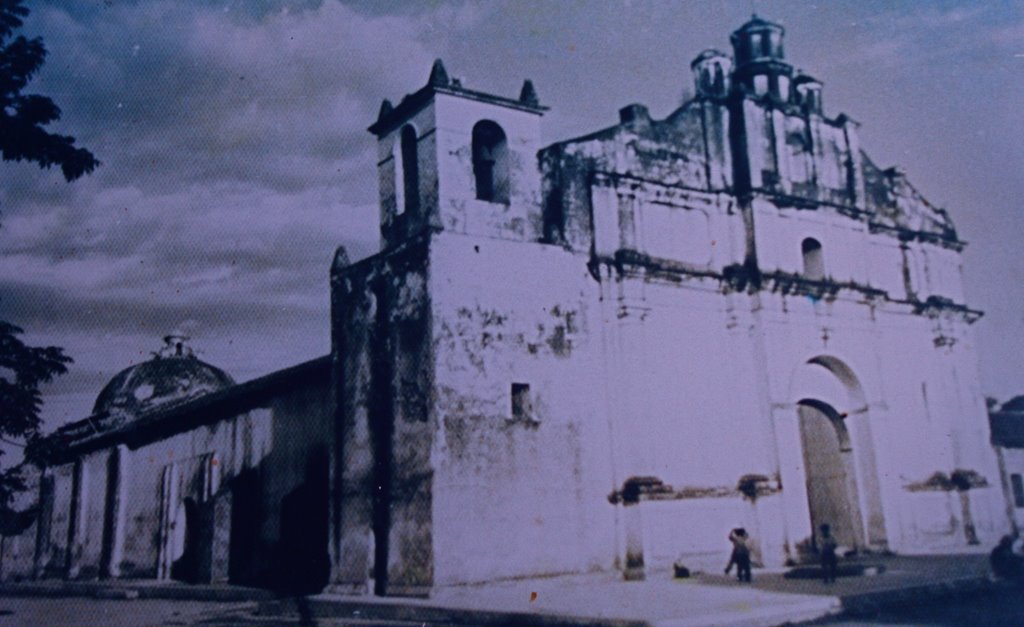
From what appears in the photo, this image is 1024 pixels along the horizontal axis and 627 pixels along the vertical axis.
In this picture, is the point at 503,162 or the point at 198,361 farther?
the point at 198,361

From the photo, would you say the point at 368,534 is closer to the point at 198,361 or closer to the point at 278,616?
the point at 278,616

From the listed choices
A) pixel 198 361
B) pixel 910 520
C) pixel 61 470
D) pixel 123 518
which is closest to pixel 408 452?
pixel 910 520

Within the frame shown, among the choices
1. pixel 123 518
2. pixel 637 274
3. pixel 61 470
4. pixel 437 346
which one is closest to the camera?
pixel 437 346

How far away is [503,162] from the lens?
13.5 meters

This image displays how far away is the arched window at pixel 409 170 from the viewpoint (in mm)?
13469

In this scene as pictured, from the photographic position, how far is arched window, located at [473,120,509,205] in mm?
13469

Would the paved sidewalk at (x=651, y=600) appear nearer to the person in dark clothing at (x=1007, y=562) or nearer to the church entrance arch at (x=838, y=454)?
the person in dark clothing at (x=1007, y=562)

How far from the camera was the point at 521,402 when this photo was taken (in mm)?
12609

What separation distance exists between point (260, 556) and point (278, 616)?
16.9ft

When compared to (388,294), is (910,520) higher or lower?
lower

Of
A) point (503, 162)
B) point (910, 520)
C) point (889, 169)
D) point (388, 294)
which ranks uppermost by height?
point (889, 169)

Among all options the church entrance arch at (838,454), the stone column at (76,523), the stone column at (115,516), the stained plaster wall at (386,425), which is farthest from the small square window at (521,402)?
the stone column at (76,523)

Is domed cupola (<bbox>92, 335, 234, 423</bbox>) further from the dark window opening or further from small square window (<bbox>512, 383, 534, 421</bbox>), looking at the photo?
small square window (<bbox>512, 383, 534, 421</bbox>)

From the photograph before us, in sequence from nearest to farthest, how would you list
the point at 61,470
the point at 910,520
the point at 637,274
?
the point at 637,274
the point at 910,520
the point at 61,470
